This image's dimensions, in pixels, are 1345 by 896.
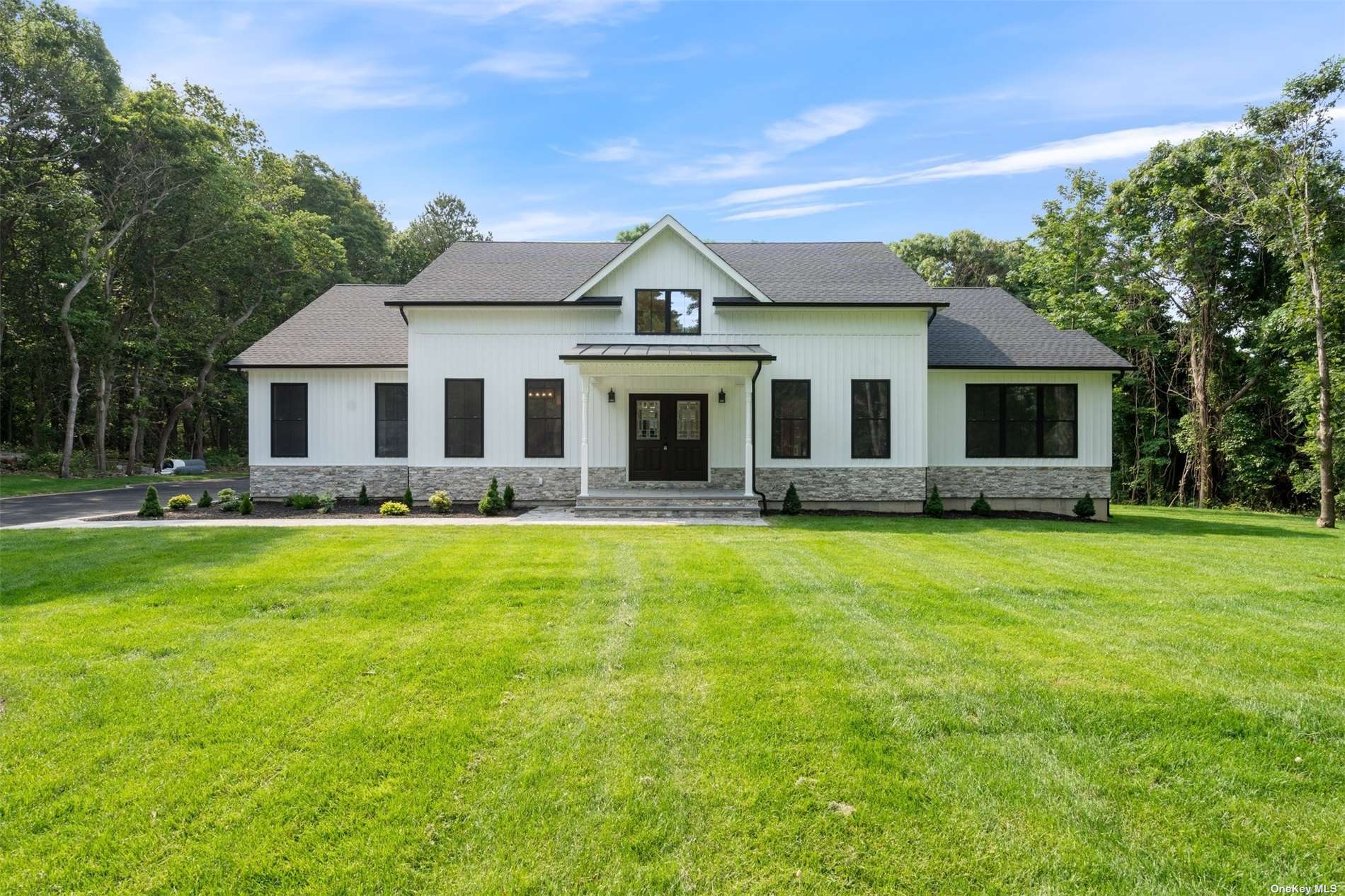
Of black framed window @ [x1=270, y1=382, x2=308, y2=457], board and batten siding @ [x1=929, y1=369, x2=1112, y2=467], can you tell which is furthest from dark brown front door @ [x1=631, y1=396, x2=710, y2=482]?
black framed window @ [x1=270, y1=382, x2=308, y2=457]

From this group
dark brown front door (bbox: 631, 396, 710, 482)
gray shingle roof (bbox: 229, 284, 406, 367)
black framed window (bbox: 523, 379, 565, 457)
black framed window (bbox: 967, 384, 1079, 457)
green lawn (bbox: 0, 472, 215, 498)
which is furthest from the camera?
green lawn (bbox: 0, 472, 215, 498)

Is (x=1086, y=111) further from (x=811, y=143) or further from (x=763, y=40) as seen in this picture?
(x=763, y=40)

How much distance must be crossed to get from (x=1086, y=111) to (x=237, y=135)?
38.8 metres

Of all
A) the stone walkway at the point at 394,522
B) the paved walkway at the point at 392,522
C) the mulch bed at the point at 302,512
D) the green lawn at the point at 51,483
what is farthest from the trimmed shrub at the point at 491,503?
the green lawn at the point at 51,483

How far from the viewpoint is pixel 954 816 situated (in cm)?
284

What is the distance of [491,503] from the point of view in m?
14.1

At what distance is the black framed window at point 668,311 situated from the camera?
15.3 m

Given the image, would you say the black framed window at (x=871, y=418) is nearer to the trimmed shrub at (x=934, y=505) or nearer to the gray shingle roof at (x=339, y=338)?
the trimmed shrub at (x=934, y=505)

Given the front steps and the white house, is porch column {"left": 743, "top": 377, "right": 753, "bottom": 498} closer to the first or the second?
the white house

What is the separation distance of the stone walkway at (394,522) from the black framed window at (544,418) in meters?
2.27

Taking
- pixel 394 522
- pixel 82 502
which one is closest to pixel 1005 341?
pixel 394 522

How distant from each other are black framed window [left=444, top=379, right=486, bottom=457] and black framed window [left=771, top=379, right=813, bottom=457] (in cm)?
698

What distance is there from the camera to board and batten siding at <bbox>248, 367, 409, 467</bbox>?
1594cm

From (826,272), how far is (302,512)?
45.6ft
